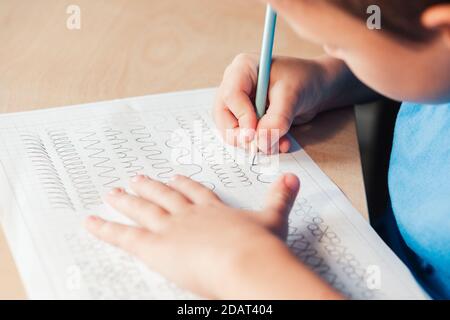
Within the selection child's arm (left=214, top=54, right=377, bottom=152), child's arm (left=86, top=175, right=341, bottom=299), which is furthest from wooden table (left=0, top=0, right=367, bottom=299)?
child's arm (left=86, top=175, right=341, bottom=299)

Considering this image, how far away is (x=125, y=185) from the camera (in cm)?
54

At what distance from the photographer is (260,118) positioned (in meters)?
0.61

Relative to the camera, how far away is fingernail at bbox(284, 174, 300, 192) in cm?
51

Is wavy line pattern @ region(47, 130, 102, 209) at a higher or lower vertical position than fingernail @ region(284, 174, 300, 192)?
lower

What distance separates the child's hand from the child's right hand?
0.31ft

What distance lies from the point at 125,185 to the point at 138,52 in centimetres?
24

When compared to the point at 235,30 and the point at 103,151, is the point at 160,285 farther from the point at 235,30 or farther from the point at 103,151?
the point at 235,30

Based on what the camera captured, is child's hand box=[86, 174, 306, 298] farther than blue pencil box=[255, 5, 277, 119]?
No

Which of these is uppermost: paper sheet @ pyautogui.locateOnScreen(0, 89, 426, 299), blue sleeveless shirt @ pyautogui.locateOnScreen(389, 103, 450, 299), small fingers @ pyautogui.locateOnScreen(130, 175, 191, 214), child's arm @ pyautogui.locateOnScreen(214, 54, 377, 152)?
child's arm @ pyautogui.locateOnScreen(214, 54, 377, 152)

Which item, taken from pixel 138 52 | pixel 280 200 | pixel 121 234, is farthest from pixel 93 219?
pixel 138 52

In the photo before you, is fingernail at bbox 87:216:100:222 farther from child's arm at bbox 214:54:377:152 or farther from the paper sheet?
child's arm at bbox 214:54:377:152

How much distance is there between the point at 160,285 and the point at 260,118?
222mm

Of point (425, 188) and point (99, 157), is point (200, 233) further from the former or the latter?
point (425, 188)
